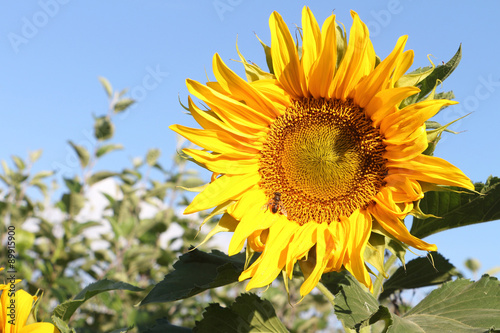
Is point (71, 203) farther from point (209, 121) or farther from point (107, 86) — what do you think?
point (209, 121)

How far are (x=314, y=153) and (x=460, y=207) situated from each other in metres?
0.61

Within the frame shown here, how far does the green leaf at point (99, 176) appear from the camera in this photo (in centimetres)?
453

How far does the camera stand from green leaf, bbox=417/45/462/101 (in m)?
1.77

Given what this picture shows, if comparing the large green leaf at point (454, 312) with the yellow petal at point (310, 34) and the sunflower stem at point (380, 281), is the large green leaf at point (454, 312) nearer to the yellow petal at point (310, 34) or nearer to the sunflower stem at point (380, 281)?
the sunflower stem at point (380, 281)

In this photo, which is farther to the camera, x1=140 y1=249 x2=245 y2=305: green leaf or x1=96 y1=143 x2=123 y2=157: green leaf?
x1=96 y1=143 x2=123 y2=157: green leaf

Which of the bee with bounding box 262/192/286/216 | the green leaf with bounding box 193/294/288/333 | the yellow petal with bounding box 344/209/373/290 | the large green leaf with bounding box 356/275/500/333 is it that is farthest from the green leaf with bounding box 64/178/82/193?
the large green leaf with bounding box 356/275/500/333

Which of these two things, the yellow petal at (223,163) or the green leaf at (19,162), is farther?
the green leaf at (19,162)

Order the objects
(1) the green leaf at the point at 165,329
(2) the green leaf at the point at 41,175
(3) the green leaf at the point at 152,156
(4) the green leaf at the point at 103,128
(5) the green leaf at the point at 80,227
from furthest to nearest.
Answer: (3) the green leaf at the point at 152,156 < (2) the green leaf at the point at 41,175 < (4) the green leaf at the point at 103,128 < (5) the green leaf at the point at 80,227 < (1) the green leaf at the point at 165,329

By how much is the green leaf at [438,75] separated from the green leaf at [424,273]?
2.54 ft

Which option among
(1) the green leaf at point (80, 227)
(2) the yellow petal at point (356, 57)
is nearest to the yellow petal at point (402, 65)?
(2) the yellow petal at point (356, 57)

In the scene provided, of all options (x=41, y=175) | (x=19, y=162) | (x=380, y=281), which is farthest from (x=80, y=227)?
(x=380, y=281)

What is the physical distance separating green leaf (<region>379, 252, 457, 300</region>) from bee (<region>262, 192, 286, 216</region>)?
605 millimetres

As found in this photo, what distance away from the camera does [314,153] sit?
85.5 inches

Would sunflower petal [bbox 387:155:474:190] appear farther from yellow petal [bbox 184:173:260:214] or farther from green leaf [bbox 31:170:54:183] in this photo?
green leaf [bbox 31:170:54:183]
